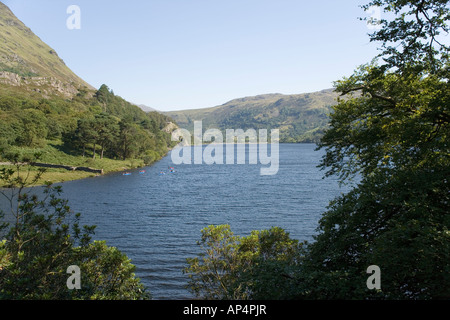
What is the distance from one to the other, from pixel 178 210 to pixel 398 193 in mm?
53229

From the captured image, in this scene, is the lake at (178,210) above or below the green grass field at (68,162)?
below

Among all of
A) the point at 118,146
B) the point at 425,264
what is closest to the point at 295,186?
the point at 425,264

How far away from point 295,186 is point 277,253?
219ft

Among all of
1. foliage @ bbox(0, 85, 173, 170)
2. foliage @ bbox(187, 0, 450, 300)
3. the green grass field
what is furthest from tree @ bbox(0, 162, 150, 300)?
foliage @ bbox(0, 85, 173, 170)

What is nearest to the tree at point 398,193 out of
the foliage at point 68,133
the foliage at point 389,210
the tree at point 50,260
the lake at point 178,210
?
the foliage at point 389,210

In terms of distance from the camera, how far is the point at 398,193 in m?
13.2

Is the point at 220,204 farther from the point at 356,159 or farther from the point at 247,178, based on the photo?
the point at 356,159

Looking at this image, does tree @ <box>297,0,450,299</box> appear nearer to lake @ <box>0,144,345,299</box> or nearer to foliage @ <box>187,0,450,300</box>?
foliage @ <box>187,0,450,300</box>

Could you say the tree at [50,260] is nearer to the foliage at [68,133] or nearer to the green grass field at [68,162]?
the green grass field at [68,162]

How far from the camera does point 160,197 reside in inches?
3000

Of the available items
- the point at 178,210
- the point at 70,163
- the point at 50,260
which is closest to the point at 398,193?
the point at 50,260

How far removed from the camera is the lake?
40.0m

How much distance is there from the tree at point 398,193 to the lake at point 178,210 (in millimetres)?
14571

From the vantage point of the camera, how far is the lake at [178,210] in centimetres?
3997
